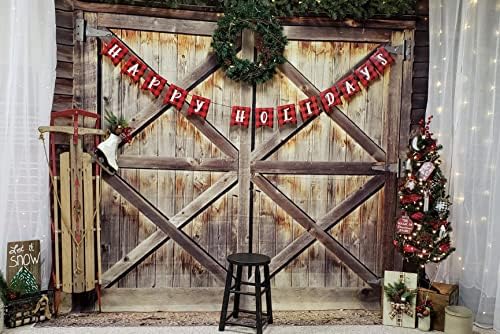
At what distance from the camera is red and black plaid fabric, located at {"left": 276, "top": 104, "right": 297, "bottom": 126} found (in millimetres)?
3422

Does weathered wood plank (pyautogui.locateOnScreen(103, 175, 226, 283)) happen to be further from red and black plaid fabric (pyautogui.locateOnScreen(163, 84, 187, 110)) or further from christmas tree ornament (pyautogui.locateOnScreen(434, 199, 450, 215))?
christmas tree ornament (pyautogui.locateOnScreen(434, 199, 450, 215))

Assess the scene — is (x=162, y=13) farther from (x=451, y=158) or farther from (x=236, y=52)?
(x=451, y=158)

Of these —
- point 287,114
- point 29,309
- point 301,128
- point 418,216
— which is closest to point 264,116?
point 287,114

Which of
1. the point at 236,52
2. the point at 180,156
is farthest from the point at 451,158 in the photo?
the point at 180,156

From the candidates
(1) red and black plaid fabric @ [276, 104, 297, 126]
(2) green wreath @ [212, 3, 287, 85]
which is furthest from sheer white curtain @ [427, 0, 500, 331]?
(2) green wreath @ [212, 3, 287, 85]

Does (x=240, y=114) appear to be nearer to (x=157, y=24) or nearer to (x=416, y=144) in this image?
(x=157, y=24)

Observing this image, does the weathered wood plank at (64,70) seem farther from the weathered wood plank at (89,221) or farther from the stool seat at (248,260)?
the stool seat at (248,260)

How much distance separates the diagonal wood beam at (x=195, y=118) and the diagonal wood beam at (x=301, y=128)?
0.85 feet

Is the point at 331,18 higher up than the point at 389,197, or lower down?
higher up

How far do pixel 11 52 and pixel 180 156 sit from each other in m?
1.38

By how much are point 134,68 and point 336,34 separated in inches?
63.4

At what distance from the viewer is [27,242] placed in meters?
3.06

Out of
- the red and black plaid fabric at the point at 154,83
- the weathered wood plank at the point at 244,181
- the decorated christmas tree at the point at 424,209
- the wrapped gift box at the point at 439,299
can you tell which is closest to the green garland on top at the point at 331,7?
the weathered wood plank at the point at 244,181

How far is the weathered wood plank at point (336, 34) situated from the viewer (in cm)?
342
